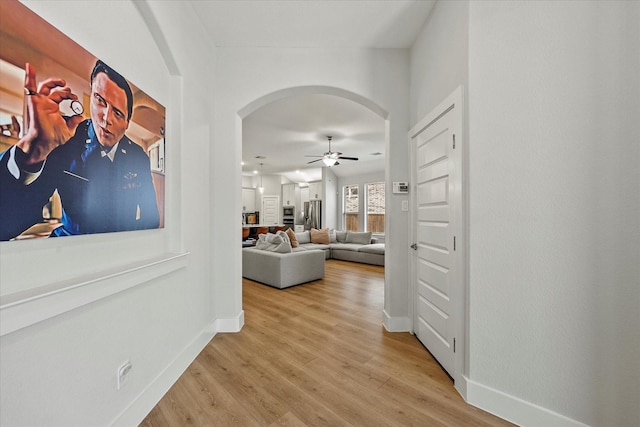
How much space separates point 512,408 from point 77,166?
8.62 ft

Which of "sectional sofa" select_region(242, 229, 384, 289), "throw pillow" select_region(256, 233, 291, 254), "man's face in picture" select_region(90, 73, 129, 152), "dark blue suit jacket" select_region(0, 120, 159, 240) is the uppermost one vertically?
"man's face in picture" select_region(90, 73, 129, 152)

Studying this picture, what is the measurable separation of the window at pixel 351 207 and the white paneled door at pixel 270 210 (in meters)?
3.09

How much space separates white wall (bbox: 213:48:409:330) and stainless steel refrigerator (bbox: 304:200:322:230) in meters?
6.60

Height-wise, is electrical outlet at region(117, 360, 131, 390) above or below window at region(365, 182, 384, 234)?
below

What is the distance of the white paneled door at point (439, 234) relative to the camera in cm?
183

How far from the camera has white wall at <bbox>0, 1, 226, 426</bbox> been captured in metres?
0.96

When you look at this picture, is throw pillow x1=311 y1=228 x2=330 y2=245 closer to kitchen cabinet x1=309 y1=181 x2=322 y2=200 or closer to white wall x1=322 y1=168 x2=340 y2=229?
white wall x1=322 y1=168 x2=340 y2=229

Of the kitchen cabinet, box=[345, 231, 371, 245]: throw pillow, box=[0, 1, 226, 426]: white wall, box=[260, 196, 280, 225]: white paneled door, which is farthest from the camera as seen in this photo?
box=[260, 196, 280, 225]: white paneled door

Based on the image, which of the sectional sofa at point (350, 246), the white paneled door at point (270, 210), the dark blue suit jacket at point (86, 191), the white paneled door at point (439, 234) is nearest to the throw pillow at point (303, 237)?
the sectional sofa at point (350, 246)

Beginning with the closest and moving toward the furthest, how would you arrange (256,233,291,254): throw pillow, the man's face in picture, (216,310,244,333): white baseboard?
the man's face in picture → (216,310,244,333): white baseboard → (256,233,291,254): throw pillow

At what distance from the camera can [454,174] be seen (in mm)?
1873

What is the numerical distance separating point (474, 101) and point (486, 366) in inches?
67.2

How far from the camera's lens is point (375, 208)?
8656 mm

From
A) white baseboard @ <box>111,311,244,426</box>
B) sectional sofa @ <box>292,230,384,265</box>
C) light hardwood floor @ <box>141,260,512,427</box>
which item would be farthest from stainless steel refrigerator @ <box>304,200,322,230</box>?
white baseboard @ <box>111,311,244,426</box>
